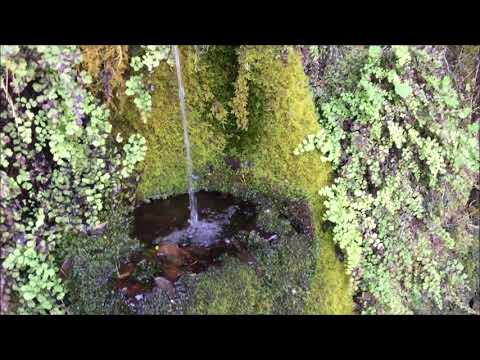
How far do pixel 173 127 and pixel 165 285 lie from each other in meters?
1.41

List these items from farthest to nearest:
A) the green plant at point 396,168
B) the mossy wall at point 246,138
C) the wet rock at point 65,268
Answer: the green plant at point 396,168
the wet rock at point 65,268
the mossy wall at point 246,138

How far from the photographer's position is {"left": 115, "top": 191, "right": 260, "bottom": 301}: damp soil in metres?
3.10

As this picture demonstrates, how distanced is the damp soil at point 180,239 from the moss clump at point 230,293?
0.12 meters

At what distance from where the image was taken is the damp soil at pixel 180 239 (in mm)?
3103

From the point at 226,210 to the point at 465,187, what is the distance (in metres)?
2.08

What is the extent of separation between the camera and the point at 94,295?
120 inches

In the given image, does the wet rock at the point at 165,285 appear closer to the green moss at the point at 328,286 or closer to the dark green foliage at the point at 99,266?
the dark green foliage at the point at 99,266

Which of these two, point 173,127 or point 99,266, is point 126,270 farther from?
point 173,127

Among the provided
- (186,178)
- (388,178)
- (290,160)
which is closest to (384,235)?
(388,178)

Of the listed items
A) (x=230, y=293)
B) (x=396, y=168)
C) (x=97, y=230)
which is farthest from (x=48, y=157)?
(x=396, y=168)

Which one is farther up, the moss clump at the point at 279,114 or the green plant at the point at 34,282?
the moss clump at the point at 279,114

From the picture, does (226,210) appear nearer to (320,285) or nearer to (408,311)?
(320,285)

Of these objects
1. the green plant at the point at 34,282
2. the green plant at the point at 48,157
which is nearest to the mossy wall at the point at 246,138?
the green plant at the point at 48,157

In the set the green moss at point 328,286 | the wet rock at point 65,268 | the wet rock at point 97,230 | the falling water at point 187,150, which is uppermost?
the falling water at point 187,150
